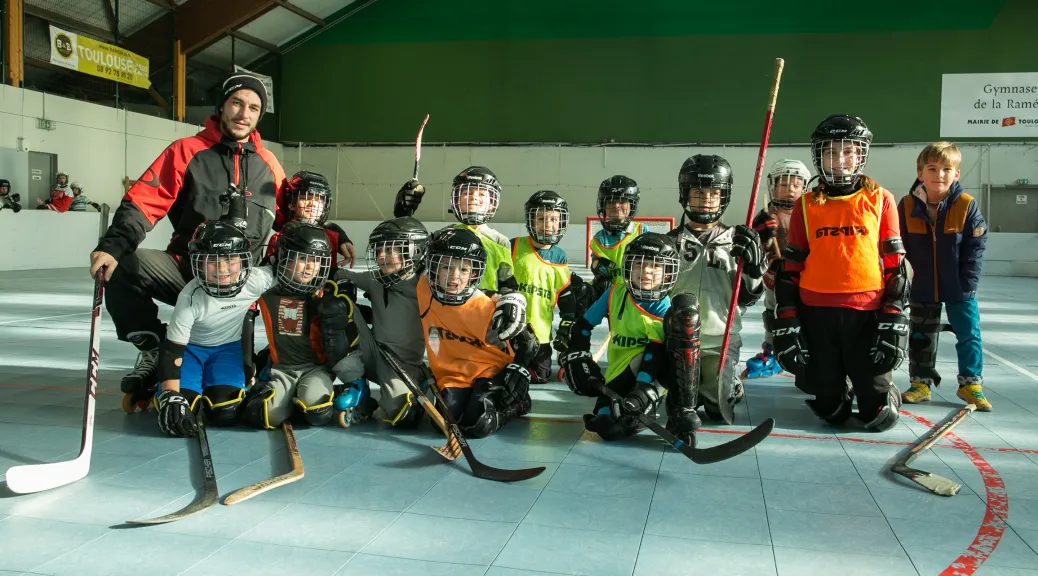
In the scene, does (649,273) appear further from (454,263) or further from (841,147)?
(841,147)

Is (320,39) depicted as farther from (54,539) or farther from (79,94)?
(54,539)

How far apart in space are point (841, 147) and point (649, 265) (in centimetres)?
118

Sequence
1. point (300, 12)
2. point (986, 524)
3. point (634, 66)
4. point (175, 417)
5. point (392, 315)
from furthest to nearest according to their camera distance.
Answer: point (300, 12) < point (634, 66) < point (392, 315) < point (175, 417) < point (986, 524)

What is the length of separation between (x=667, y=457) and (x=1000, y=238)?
18022 millimetres

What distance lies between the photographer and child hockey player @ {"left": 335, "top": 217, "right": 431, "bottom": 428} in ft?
13.2

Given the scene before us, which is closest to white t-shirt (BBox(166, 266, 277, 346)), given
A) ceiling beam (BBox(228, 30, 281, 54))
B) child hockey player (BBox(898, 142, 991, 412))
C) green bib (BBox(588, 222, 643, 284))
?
green bib (BBox(588, 222, 643, 284))

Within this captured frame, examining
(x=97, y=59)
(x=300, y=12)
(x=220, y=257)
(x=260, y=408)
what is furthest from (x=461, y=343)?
(x=300, y=12)

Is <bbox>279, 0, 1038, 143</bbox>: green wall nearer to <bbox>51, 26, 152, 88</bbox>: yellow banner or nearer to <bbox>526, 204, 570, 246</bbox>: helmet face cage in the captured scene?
<bbox>51, 26, 152, 88</bbox>: yellow banner

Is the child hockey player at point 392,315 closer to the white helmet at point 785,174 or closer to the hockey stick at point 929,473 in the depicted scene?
the hockey stick at point 929,473

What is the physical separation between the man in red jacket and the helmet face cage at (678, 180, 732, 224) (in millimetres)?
2372

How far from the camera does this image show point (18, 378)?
16.4 ft

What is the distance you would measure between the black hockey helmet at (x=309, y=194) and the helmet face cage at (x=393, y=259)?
72 cm

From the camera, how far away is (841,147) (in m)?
3.88

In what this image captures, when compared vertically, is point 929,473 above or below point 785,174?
below
